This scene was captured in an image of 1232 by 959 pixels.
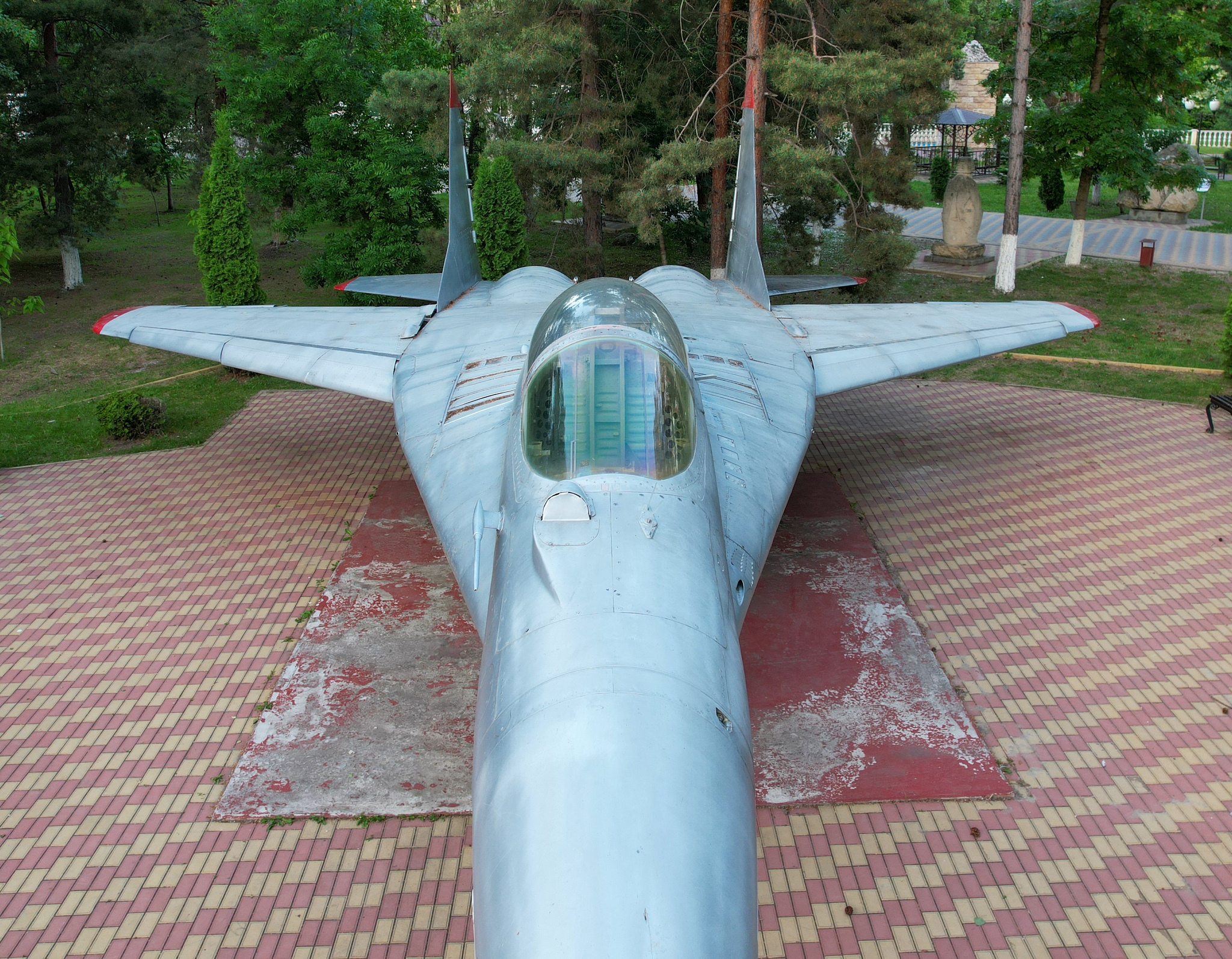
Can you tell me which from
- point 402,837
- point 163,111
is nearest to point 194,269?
point 163,111

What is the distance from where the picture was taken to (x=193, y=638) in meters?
8.59

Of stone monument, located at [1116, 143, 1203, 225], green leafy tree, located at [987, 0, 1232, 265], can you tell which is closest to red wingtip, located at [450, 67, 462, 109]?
green leafy tree, located at [987, 0, 1232, 265]

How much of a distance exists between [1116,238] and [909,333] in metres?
20.0

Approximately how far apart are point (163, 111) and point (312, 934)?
21.5 meters

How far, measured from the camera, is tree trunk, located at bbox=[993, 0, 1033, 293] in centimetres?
1883

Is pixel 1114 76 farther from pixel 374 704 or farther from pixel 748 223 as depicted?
pixel 374 704

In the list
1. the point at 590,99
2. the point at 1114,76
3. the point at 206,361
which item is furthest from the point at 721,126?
the point at 206,361

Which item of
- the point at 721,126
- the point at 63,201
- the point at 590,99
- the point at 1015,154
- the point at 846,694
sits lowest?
the point at 846,694

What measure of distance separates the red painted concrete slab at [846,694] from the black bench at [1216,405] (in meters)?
6.32

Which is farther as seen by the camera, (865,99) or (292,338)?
(865,99)

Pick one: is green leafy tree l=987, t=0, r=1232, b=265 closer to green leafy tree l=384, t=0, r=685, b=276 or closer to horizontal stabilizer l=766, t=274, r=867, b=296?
green leafy tree l=384, t=0, r=685, b=276

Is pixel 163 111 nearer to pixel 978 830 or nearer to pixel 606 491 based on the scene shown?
pixel 606 491

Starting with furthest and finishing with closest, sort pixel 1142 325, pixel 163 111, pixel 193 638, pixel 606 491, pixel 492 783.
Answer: pixel 163 111 → pixel 1142 325 → pixel 193 638 → pixel 606 491 → pixel 492 783

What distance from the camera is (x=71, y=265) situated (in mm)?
21469
